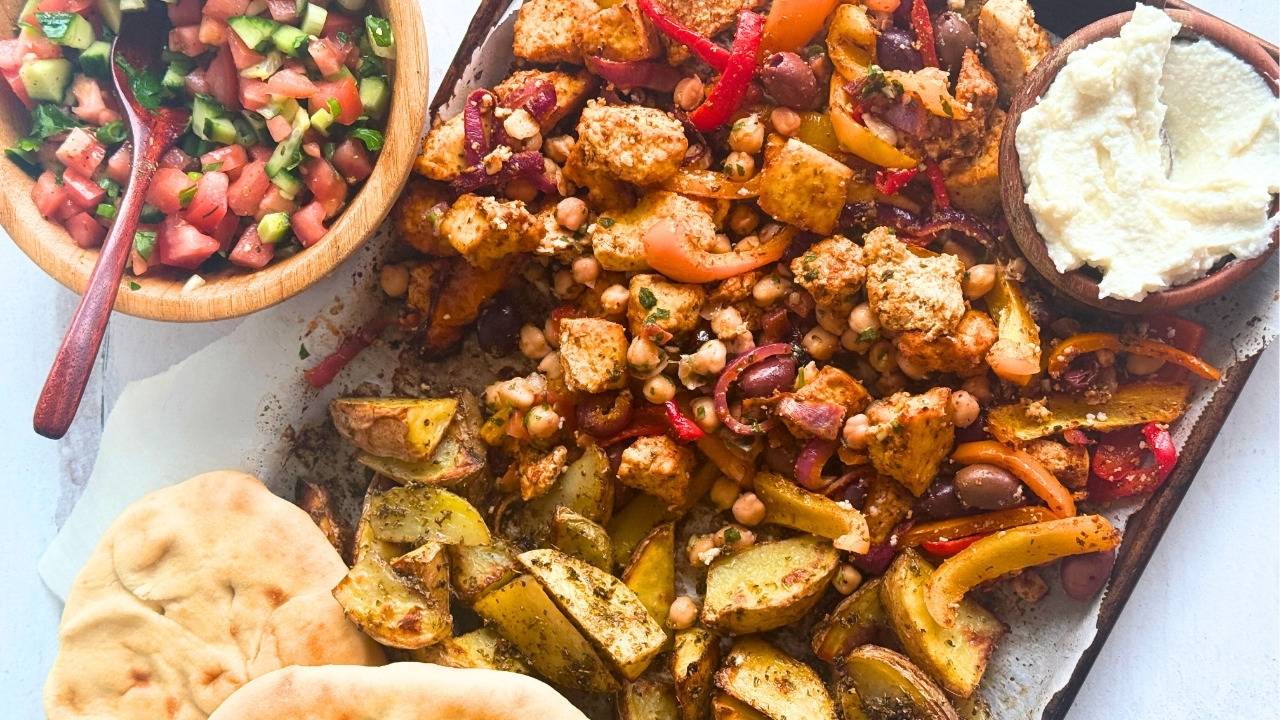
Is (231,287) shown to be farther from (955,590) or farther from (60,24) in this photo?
(955,590)

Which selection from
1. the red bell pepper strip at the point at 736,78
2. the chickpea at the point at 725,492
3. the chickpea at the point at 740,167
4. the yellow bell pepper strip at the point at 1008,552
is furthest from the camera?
the chickpea at the point at 725,492

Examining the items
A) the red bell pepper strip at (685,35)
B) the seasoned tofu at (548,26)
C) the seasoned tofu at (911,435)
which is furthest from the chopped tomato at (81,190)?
the seasoned tofu at (911,435)

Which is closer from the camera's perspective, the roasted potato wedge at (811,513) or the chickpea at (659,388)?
the roasted potato wedge at (811,513)

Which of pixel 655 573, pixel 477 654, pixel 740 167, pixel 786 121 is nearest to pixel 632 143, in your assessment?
pixel 740 167

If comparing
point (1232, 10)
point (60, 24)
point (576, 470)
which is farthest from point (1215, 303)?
point (60, 24)

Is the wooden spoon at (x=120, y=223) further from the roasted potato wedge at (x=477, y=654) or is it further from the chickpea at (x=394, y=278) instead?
the roasted potato wedge at (x=477, y=654)

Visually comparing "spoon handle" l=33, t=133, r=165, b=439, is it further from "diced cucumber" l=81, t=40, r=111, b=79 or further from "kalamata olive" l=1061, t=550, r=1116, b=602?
"kalamata olive" l=1061, t=550, r=1116, b=602

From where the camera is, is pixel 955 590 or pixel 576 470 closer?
pixel 955 590

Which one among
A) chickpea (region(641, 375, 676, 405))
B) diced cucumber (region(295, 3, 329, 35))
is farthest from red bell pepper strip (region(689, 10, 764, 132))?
diced cucumber (region(295, 3, 329, 35))
